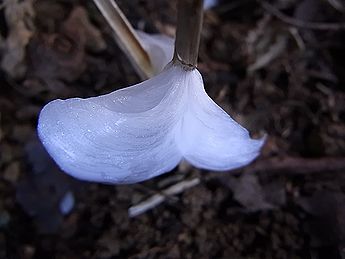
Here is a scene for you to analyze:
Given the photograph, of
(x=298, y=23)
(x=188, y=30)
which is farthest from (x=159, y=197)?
(x=298, y=23)

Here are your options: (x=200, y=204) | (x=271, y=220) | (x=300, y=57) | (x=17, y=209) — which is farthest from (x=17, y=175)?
(x=300, y=57)

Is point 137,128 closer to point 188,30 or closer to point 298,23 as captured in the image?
point 188,30

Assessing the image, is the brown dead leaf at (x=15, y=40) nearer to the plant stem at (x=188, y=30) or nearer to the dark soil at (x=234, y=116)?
the dark soil at (x=234, y=116)

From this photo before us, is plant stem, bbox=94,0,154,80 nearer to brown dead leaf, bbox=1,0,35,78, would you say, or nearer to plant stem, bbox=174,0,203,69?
plant stem, bbox=174,0,203,69

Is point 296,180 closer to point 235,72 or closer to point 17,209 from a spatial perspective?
point 235,72

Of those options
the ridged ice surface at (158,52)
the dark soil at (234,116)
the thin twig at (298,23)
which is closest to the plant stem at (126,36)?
the ridged ice surface at (158,52)

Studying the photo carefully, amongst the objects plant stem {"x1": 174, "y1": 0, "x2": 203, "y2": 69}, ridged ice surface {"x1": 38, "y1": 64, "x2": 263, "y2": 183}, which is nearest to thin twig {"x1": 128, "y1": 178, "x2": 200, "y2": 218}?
ridged ice surface {"x1": 38, "y1": 64, "x2": 263, "y2": 183}
